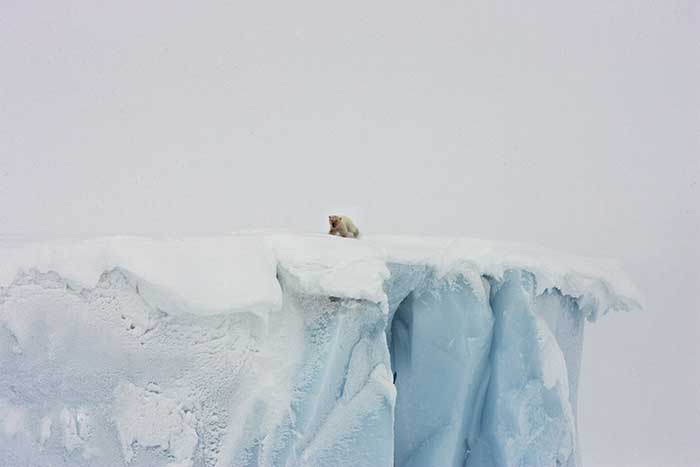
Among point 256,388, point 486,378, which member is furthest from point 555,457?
point 256,388

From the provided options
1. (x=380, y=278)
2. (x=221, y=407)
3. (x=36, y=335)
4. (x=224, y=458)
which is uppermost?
(x=380, y=278)

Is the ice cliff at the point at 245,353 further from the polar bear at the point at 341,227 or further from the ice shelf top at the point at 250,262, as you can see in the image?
the polar bear at the point at 341,227

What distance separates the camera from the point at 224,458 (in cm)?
201

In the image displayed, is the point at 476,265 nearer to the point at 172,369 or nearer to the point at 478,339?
the point at 478,339

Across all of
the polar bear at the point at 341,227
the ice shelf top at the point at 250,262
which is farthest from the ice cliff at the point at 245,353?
the polar bear at the point at 341,227

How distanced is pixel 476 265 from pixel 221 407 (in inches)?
40.3

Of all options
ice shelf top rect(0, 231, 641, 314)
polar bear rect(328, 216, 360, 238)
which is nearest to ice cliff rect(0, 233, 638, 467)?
ice shelf top rect(0, 231, 641, 314)

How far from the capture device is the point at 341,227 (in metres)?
2.96

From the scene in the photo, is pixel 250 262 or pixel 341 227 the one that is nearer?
pixel 250 262

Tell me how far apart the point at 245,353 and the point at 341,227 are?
3.43ft

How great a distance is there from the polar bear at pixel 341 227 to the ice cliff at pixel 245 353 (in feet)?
1.49

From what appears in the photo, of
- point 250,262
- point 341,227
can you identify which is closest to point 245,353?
point 250,262

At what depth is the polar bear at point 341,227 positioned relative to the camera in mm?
2961

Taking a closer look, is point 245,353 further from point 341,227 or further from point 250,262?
point 341,227
